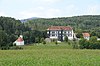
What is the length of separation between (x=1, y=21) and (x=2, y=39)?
36.6 m

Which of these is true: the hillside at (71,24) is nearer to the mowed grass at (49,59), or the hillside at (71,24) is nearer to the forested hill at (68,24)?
the forested hill at (68,24)

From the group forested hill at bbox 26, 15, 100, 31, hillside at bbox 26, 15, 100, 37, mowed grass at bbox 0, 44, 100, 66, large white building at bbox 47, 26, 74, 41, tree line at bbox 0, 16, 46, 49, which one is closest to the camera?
mowed grass at bbox 0, 44, 100, 66

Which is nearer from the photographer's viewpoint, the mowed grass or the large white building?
the mowed grass

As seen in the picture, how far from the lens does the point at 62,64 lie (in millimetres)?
18688

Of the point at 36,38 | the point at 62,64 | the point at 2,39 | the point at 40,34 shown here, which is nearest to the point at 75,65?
the point at 62,64

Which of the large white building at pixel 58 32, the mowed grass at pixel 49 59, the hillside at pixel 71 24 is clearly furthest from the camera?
the hillside at pixel 71 24

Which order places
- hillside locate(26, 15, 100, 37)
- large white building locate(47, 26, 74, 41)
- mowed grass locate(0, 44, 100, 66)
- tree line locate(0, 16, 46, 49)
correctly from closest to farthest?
mowed grass locate(0, 44, 100, 66) → tree line locate(0, 16, 46, 49) → large white building locate(47, 26, 74, 41) → hillside locate(26, 15, 100, 37)

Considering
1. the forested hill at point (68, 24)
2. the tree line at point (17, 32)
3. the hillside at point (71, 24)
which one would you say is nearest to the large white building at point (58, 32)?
the tree line at point (17, 32)

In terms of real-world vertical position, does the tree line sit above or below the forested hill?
below

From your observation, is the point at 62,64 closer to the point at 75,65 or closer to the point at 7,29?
the point at 75,65

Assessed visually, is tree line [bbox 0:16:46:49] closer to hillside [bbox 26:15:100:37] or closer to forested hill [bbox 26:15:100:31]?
hillside [bbox 26:15:100:37]

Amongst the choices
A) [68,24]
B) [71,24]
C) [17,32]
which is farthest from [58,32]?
[71,24]

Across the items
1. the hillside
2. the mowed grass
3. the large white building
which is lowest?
the mowed grass

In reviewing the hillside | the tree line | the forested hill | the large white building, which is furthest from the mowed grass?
the forested hill
